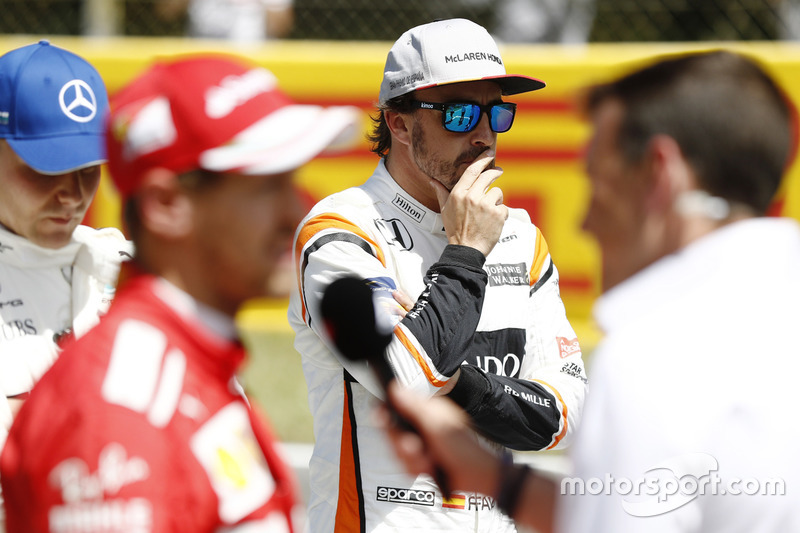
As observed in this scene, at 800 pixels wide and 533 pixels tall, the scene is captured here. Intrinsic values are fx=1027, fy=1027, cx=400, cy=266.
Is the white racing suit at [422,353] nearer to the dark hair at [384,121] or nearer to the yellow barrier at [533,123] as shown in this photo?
the dark hair at [384,121]

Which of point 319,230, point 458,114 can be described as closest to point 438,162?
point 458,114

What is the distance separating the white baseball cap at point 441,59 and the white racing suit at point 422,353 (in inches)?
11.6

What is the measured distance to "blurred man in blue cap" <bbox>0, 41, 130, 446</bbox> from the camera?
277 cm

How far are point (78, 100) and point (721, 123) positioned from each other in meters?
1.90

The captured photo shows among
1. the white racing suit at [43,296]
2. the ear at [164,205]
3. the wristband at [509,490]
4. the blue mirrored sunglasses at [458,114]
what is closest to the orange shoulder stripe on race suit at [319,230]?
the blue mirrored sunglasses at [458,114]

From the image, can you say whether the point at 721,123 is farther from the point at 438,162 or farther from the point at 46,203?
the point at 46,203

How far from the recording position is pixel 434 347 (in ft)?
8.42

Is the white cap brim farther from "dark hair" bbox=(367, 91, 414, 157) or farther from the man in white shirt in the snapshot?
"dark hair" bbox=(367, 91, 414, 157)

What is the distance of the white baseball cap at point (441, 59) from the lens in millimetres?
2910

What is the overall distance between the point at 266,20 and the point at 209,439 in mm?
8101

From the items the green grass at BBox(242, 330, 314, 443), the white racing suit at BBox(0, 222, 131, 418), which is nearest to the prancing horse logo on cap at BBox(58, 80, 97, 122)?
the white racing suit at BBox(0, 222, 131, 418)

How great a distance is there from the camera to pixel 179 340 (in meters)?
1.60

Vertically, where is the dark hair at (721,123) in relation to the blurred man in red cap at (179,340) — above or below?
above

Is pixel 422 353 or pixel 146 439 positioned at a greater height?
pixel 146 439
